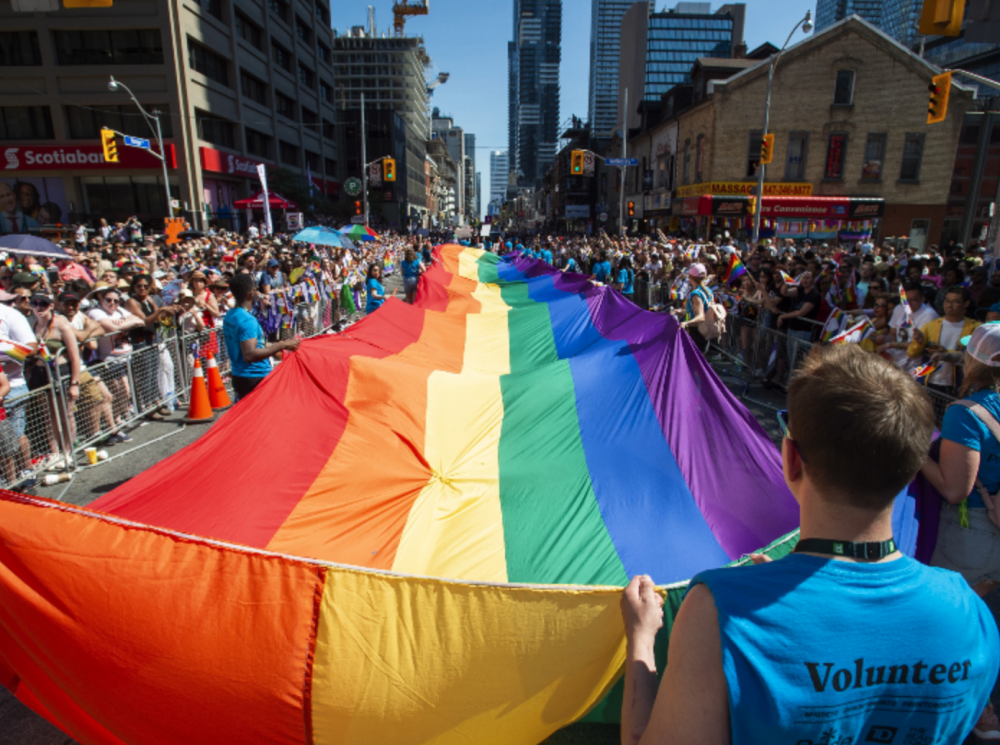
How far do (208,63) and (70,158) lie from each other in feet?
35.2

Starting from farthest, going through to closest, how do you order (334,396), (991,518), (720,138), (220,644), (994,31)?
(720,138) < (994,31) < (334,396) < (991,518) < (220,644)

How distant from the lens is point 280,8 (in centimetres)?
5069

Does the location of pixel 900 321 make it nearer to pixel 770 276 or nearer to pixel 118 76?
pixel 770 276

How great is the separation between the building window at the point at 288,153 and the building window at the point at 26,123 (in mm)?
16526

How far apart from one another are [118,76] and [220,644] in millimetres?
43804

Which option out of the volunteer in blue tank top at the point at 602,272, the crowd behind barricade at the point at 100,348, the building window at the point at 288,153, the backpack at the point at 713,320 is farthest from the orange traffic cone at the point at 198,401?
the building window at the point at 288,153

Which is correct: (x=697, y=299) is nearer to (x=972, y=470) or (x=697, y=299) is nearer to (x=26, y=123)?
(x=972, y=470)

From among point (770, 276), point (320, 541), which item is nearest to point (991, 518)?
point (320, 541)

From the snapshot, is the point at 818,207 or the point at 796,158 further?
the point at 796,158

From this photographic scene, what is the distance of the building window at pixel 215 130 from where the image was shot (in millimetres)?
36878

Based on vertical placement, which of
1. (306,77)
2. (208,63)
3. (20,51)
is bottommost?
(20,51)

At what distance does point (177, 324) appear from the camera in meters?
9.34

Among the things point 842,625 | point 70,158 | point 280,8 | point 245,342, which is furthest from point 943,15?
point 280,8

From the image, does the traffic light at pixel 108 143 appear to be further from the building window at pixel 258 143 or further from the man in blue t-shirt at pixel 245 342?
the man in blue t-shirt at pixel 245 342
